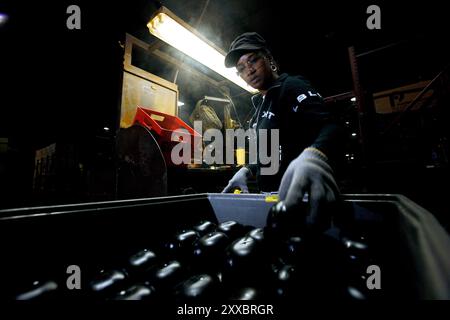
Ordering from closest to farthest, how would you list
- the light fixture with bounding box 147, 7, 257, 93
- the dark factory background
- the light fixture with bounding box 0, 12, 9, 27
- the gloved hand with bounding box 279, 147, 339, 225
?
the gloved hand with bounding box 279, 147, 339, 225
the light fixture with bounding box 147, 7, 257, 93
the light fixture with bounding box 0, 12, 9, 27
the dark factory background

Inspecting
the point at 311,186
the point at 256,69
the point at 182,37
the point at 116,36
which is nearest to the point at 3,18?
the point at 116,36

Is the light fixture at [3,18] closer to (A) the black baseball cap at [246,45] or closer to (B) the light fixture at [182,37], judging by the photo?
(B) the light fixture at [182,37]

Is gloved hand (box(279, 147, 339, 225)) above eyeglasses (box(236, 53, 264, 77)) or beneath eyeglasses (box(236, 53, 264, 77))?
beneath

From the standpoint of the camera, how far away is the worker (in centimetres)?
102

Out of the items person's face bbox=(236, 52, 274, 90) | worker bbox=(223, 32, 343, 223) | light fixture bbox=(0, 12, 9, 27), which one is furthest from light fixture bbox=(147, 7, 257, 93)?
light fixture bbox=(0, 12, 9, 27)

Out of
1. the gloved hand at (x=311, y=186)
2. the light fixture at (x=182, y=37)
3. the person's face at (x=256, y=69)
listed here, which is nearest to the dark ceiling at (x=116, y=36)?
the light fixture at (x=182, y=37)

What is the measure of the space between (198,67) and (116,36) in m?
1.92

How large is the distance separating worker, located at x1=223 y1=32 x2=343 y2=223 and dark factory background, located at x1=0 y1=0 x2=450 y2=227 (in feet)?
5.43

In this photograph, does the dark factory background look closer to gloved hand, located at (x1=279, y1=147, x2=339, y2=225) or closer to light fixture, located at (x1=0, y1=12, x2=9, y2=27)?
light fixture, located at (x1=0, y1=12, x2=9, y2=27)

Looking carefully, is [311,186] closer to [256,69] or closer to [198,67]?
[256,69]

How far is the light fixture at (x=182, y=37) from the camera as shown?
9.02ft

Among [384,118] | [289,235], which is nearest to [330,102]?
[384,118]

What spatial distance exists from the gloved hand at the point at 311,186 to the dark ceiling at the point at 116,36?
10.7 ft
